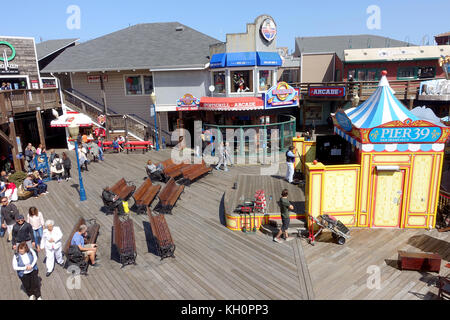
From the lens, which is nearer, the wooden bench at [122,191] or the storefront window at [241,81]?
the wooden bench at [122,191]

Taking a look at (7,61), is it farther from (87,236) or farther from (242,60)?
(87,236)

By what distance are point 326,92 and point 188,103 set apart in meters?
11.3

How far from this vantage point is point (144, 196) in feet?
41.0

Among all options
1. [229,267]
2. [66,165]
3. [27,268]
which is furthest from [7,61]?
[229,267]

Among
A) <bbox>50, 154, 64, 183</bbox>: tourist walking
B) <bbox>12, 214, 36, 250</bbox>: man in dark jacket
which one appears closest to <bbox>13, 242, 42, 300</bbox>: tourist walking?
<bbox>12, 214, 36, 250</bbox>: man in dark jacket

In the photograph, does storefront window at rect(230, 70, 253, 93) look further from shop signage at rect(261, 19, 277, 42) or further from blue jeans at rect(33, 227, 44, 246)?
blue jeans at rect(33, 227, 44, 246)

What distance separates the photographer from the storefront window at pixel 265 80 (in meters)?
21.2

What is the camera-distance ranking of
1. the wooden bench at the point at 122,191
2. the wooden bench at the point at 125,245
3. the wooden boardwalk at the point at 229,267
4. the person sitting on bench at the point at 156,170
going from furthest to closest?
the person sitting on bench at the point at 156,170
the wooden bench at the point at 122,191
the wooden bench at the point at 125,245
the wooden boardwalk at the point at 229,267

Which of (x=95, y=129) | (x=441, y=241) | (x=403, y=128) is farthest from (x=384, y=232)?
(x=95, y=129)

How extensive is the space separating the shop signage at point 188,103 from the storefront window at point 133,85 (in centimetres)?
400

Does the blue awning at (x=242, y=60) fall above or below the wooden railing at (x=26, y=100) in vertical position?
above

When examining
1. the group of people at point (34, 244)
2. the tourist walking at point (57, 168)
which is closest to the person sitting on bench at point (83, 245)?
the group of people at point (34, 244)

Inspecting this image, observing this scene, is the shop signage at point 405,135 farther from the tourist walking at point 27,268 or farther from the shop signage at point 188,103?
the shop signage at point 188,103

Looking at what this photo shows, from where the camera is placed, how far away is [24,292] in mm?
7855
